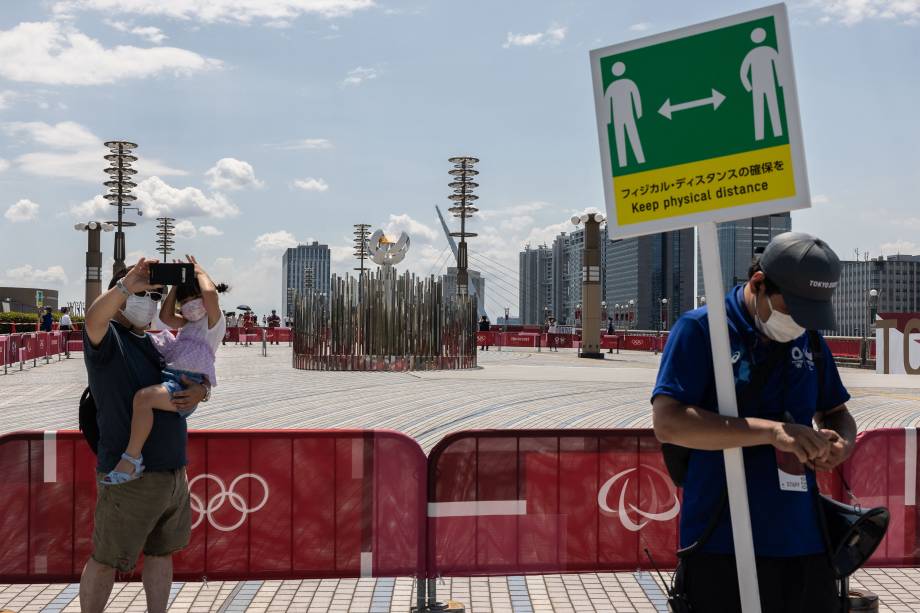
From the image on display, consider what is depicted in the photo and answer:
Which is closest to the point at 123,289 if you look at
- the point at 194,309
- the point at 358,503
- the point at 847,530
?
the point at 194,309

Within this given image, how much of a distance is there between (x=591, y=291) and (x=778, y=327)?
32894mm

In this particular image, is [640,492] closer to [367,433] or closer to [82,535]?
[367,433]

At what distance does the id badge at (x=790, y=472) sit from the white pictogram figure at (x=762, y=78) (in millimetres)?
968

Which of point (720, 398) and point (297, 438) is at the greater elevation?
point (720, 398)

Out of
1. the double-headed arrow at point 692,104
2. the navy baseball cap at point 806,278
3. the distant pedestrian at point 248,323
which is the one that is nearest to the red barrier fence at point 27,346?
the distant pedestrian at point 248,323

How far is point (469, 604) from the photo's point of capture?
527 centimetres

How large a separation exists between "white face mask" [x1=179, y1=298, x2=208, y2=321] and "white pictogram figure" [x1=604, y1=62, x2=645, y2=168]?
2.18 metres

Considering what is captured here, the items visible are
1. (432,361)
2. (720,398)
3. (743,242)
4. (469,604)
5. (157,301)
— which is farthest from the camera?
(743,242)

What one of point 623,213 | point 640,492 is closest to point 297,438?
point 640,492

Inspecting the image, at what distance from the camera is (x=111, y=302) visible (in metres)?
3.83

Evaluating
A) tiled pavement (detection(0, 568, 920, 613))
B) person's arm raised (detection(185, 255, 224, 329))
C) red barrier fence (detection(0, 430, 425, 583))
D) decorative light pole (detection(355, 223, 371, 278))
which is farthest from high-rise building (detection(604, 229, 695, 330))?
person's arm raised (detection(185, 255, 224, 329))

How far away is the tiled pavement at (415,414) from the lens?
17.3 feet

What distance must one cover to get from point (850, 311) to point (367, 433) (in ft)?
663

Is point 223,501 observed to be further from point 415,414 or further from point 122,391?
point 415,414
